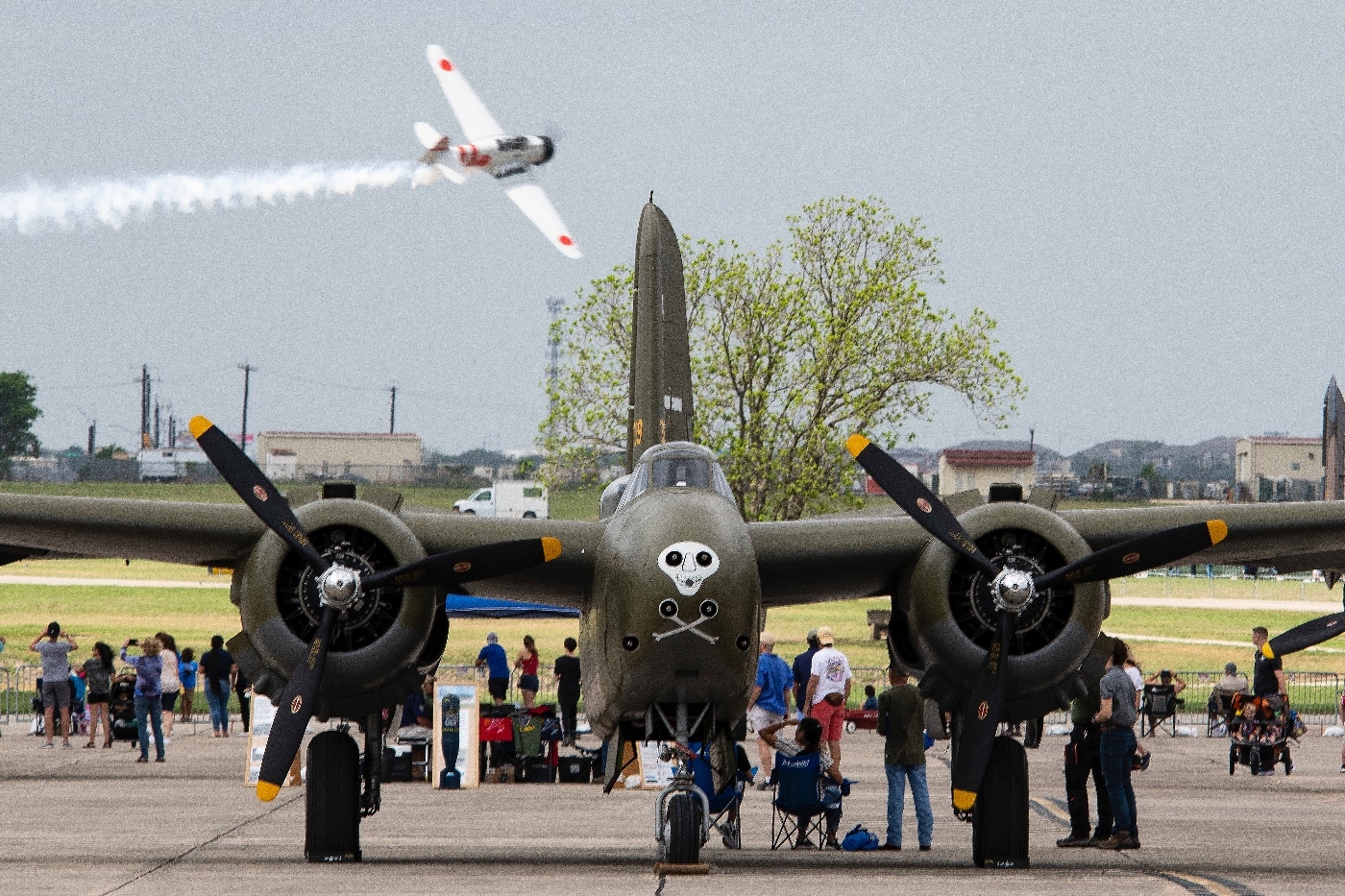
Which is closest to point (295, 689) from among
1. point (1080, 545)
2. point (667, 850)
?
point (667, 850)

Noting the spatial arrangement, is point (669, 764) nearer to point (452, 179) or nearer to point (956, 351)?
point (452, 179)

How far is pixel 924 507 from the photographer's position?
711 inches

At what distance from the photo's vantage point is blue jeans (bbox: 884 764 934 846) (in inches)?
795

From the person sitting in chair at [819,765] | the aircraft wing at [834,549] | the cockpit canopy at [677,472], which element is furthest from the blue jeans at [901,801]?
the cockpit canopy at [677,472]

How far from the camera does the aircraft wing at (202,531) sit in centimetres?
1852

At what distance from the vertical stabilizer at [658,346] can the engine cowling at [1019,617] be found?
598 centimetres

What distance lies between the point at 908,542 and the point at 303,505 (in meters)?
6.18

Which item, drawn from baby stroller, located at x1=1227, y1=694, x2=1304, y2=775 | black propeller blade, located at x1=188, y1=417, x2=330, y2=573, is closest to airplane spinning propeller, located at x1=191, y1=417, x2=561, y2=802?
black propeller blade, located at x1=188, y1=417, x2=330, y2=573

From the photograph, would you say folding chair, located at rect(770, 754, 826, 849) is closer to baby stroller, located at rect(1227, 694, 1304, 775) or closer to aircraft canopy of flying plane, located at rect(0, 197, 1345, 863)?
aircraft canopy of flying plane, located at rect(0, 197, 1345, 863)

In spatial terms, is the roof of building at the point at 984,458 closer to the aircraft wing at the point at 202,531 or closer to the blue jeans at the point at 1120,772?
the blue jeans at the point at 1120,772

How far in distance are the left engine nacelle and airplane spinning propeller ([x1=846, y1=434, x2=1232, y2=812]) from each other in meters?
4.69

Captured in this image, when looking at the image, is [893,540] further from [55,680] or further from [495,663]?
[55,680]

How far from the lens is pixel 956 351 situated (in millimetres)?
58750

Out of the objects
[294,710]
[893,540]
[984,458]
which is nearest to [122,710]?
[294,710]
